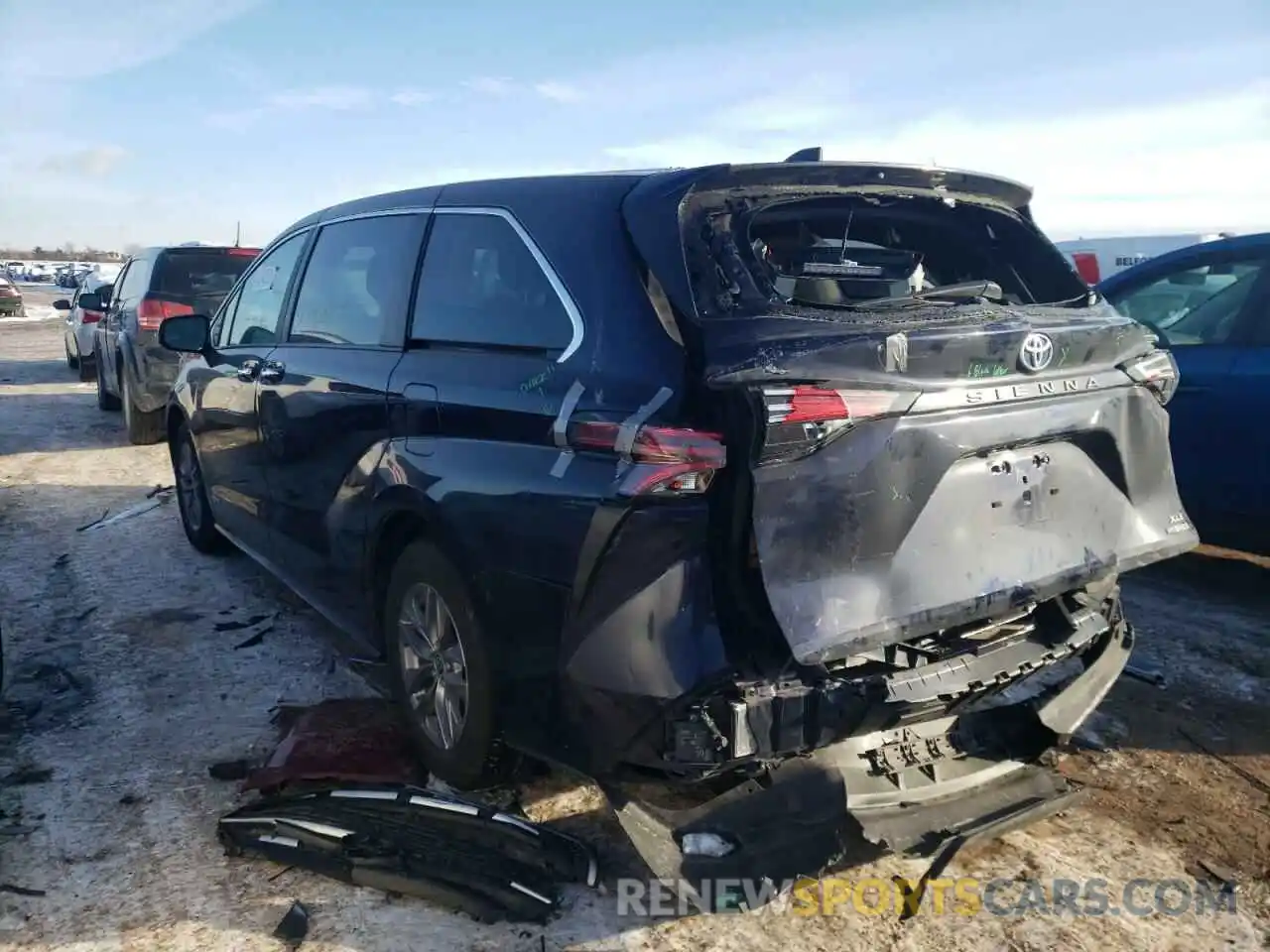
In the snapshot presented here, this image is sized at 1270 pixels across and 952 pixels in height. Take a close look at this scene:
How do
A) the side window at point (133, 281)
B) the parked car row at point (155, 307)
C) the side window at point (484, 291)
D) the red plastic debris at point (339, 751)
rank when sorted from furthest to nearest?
the side window at point (133, 281)
the parked car row at point (155, 307)
the red plastic debris at point (339, 751)
the side window at point (484, 291)

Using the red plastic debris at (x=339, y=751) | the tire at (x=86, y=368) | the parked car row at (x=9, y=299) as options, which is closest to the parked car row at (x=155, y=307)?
the tire at (x=86, y=368)

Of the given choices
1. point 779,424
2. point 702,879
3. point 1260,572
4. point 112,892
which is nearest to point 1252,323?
point 1260,572

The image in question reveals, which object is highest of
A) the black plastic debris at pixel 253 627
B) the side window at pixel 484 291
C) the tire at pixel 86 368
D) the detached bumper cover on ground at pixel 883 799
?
the side window at pixel 484 291

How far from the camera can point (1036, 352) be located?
2818mm

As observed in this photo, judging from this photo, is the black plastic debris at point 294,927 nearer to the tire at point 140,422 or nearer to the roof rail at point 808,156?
the roof rail at point 808,156

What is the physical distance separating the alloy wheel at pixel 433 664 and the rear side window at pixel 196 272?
23.7ft

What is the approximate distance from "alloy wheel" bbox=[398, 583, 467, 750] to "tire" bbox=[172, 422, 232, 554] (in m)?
2.89

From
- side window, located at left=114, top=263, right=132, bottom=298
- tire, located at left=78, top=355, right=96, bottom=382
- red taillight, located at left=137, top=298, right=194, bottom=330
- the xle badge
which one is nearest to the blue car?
the xle badge

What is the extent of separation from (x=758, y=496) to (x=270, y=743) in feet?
7.65

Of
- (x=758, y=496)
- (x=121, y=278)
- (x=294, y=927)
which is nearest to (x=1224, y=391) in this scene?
(x=758, y=496)

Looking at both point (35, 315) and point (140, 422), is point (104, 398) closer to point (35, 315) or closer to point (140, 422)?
point (140, 422)

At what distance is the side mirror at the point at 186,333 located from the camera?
5.55 metres

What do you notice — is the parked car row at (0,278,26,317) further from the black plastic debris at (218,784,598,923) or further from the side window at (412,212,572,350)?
the black plastic debris at (218,784,598,923)

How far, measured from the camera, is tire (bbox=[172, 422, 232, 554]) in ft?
19.9
